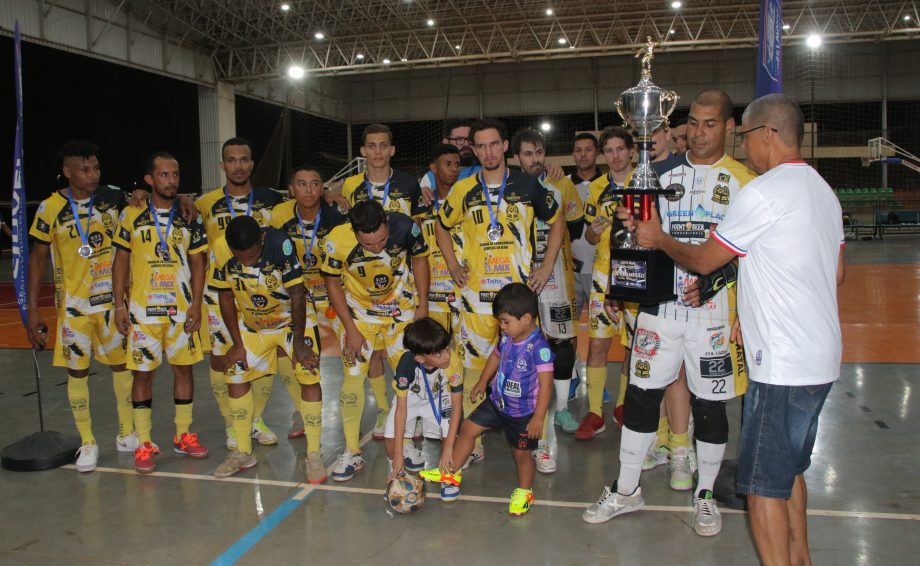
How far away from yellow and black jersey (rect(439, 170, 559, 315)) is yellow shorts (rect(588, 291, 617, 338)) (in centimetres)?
79

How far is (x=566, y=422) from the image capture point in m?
5.05

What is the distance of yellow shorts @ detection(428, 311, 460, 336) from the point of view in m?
4.75

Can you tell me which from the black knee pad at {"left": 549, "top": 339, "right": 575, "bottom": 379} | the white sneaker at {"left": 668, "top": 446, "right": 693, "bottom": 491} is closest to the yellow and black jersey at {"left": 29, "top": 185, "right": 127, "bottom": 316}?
the black knee pad at {"left": 549, "top": 339, "right": 575, "bottom": 379}

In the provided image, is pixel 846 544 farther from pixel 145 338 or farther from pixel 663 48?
pixel 663 48

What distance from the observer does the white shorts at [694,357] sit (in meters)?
3.45

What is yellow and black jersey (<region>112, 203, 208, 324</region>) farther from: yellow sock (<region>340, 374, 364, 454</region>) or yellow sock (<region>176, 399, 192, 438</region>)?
yellow sock (<region>340, 374, 364, 454</region>)

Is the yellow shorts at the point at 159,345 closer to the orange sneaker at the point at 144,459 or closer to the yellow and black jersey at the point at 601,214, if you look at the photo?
the orange sneaker at the point at 144,459

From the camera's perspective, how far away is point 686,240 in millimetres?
3500

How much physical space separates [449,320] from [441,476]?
4.83 feet

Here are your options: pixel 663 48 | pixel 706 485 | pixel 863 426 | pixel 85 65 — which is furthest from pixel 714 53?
pixel 706 485

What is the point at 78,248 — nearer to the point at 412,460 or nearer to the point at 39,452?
the point at 39,452

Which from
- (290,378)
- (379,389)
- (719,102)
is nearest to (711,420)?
(719,102)

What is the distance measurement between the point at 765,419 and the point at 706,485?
1.21 m

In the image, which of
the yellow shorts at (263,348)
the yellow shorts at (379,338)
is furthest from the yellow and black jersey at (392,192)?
the yellow shorts at (263,348)
